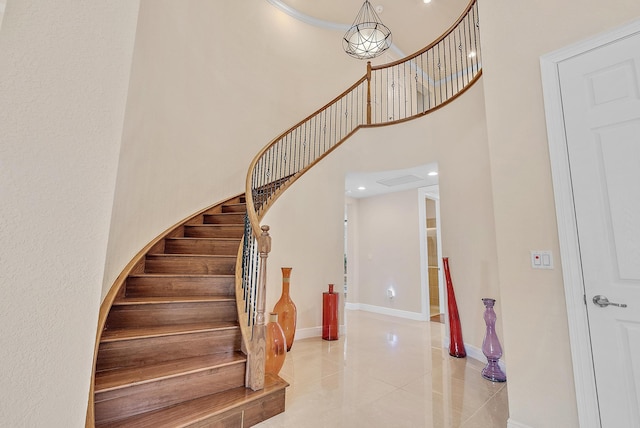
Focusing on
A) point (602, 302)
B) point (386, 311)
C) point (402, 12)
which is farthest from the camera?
point (386, 311)

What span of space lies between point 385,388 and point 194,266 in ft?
7.06

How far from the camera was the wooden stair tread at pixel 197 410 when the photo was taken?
5.57 feet

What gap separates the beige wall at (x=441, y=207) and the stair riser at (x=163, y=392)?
1439 millimetres

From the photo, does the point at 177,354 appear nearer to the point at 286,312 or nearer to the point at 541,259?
the point at 286,312

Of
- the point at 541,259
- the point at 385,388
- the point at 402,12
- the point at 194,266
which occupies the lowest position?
the point at 385,388

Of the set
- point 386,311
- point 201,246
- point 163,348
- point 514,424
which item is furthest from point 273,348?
point 386,311

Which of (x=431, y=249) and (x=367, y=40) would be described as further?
(x=431, y=249)

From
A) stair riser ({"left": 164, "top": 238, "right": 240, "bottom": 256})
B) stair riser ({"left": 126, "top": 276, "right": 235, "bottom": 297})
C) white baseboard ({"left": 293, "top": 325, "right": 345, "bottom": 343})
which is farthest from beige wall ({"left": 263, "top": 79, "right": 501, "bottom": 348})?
stair riser ({"left": 126, "top": 276, "right": 235, "bottom": 297})

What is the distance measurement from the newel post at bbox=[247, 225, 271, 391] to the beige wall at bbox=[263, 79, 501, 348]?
1.35 metres

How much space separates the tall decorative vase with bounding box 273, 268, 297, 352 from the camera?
10.8ft

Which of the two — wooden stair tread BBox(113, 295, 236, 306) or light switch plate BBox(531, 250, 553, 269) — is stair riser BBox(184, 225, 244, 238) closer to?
wooden stair tread BBox(113, 295, 236, 306)

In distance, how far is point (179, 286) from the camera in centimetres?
274

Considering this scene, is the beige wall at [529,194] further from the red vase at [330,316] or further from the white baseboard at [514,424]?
the red vase at [330,316]

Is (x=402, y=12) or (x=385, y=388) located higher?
(x=402, y=12)
